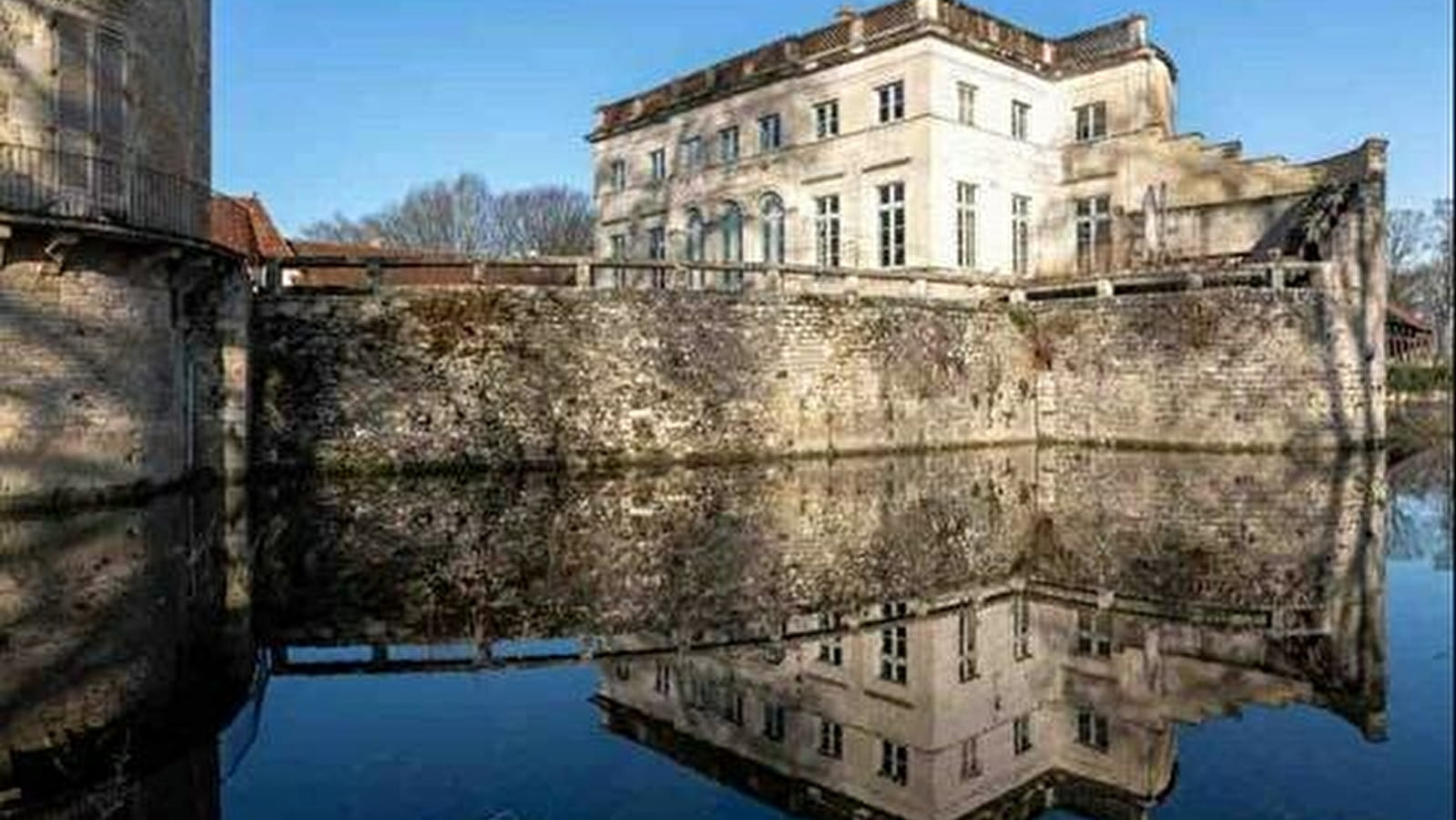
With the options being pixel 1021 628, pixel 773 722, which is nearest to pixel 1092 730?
pixel 773 722

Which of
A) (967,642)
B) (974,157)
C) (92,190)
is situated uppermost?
(974,157)

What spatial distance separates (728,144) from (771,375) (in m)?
12.1

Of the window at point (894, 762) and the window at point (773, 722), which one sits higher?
the window at point (773, 722)

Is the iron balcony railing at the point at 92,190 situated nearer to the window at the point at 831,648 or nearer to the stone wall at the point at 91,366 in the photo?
the stone wall at the point at 91,366

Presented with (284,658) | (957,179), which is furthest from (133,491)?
(957,179)

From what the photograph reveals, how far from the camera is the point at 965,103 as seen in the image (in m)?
26.0

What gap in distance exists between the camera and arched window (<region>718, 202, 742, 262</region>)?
30.3m

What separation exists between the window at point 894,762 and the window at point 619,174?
97.9ft

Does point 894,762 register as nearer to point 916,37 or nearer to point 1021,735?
point 1021,735

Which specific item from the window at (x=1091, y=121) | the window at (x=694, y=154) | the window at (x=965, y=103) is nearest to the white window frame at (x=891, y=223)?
the window at (x=965, y=103)

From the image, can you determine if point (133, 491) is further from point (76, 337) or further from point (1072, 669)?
point (1072, 669)

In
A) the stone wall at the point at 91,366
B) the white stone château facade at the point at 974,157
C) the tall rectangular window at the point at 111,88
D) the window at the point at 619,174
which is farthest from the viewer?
the window at the point at 619,174

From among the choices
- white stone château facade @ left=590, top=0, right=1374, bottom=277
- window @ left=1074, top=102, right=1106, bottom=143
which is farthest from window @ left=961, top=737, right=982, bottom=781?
window @ left=1074, top=102, right=1106, bottom=143

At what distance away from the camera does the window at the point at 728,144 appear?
3016 cm
